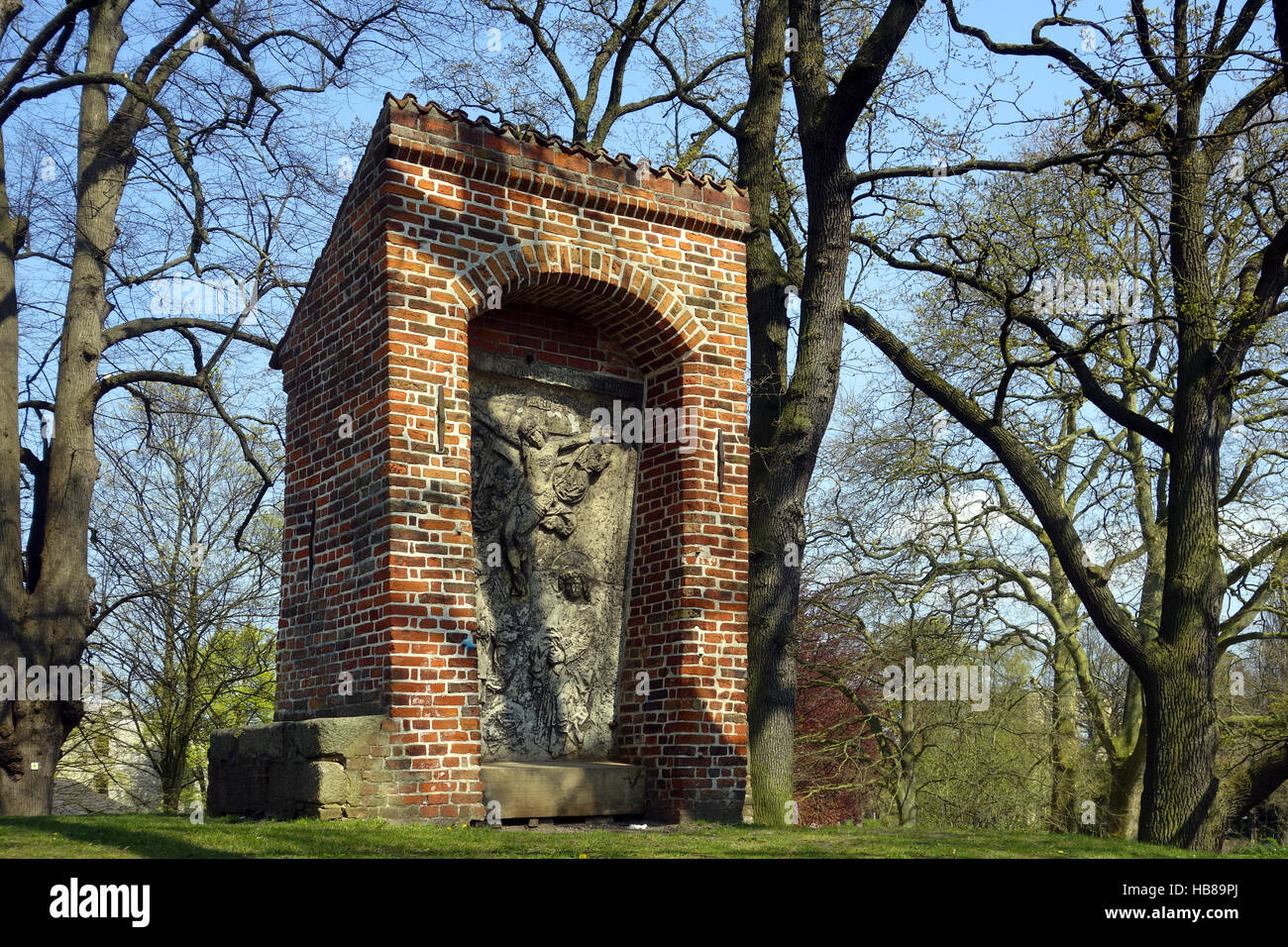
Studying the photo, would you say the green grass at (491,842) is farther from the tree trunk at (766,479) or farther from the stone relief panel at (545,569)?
the tree trunk at (766,479)

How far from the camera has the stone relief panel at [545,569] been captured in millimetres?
8695

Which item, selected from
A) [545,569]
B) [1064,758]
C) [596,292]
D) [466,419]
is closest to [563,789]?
[545,569]

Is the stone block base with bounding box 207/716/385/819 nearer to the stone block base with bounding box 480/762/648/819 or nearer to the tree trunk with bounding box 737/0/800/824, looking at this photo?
the stone block base with bounding box 480/762/648/819

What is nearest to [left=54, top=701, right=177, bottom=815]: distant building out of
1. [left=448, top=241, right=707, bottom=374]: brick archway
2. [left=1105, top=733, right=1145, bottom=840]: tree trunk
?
[left=448, top=241, right=707, bottom=374]: brick archway

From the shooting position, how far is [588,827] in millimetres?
8242

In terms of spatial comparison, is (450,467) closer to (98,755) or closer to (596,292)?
(596,292)

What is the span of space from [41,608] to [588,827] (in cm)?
698

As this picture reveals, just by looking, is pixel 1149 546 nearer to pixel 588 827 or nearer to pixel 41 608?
pixel 588 827

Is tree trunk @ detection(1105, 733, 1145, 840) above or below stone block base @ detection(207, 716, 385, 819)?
below

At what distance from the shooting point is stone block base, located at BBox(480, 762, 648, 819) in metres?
8.16

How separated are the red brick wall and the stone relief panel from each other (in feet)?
0.85

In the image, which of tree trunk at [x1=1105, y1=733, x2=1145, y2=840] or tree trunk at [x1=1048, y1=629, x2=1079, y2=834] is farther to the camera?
tree trunk at [x1=1048, y1=629, x2=1079, y2=834]

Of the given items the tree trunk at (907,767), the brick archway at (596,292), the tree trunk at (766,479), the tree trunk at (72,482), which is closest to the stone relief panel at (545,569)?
the brick archway at (596,292)

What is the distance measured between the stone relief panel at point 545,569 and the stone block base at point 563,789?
0.33 meters
